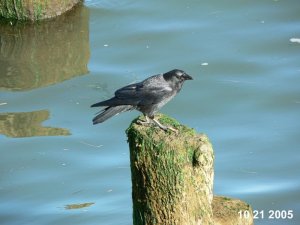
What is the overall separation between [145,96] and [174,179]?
1.58 m

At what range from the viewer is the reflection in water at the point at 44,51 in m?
11.4

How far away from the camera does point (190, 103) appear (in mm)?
10453

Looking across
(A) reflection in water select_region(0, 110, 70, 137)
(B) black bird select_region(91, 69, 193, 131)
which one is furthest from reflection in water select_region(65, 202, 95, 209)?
(B) black bird select_region(91, 69, 193, 131)

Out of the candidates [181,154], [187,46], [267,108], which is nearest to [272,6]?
[187,46]

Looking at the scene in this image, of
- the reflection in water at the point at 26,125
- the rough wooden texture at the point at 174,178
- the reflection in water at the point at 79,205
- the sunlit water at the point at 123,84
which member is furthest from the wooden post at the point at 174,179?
the reflection in water at the point at 26,125

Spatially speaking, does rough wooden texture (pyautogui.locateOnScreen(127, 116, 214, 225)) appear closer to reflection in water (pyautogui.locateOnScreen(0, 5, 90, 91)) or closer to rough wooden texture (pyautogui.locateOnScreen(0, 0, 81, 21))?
reflection in water (pyautogui.locateOnScreen(0, 5, 90, 91))

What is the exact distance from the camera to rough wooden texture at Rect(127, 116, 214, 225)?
555 centimetres

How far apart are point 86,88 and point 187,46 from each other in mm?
1663

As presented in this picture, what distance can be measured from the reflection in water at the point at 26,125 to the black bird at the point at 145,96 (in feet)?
10.2

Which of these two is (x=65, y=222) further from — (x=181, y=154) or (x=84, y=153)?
(x=181, y=154)

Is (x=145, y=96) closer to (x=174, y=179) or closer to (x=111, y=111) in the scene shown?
(x=111, y=111)

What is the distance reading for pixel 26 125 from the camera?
10273 millimetres

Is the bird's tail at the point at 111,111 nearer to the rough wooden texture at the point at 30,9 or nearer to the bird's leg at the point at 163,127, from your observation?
the bird's leg at the point at 163,127

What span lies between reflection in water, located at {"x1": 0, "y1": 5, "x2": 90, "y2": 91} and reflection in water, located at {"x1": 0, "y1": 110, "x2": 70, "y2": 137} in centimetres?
74
